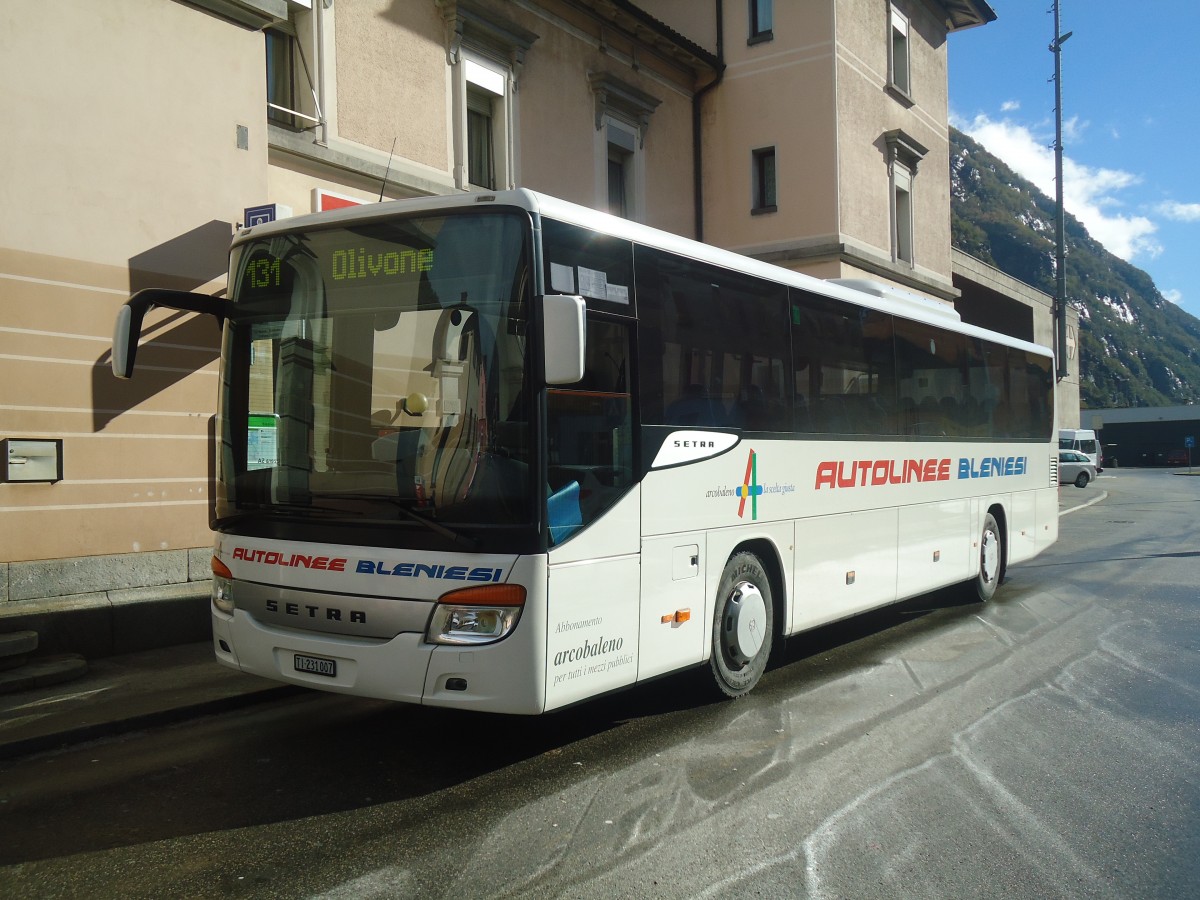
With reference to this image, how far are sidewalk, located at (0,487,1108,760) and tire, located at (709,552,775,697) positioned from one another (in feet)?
10.1

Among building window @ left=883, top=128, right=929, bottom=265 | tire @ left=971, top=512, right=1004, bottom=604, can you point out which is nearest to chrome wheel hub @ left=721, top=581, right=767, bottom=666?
tire @ left=971, top=512, right=1004, bottom=604

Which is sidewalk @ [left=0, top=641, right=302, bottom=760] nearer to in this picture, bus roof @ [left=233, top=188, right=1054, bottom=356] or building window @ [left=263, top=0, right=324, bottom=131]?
bus roof @ [left=233, top=188, right=1054, bottom=356]

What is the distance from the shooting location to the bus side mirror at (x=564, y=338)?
15.8ft

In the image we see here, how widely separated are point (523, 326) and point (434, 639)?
5.29ft

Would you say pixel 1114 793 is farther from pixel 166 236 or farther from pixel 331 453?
pixel 166 236

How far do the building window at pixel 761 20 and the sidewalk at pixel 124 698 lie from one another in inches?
717

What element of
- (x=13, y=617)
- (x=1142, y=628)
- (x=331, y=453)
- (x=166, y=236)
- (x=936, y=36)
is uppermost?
(x=936, y=36)

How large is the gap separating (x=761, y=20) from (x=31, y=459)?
18513 mm

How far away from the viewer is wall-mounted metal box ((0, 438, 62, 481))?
802 cm

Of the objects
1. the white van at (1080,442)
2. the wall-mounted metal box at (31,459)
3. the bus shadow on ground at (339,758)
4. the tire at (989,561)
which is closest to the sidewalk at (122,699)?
the bus shadow on ground at (339,758)

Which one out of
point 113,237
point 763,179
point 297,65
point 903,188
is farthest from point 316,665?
point 903,188

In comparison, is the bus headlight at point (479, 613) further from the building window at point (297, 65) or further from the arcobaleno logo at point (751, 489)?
the building window at point (297, 65)

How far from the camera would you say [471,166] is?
15094 mm

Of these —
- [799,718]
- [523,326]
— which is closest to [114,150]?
[523,326]
